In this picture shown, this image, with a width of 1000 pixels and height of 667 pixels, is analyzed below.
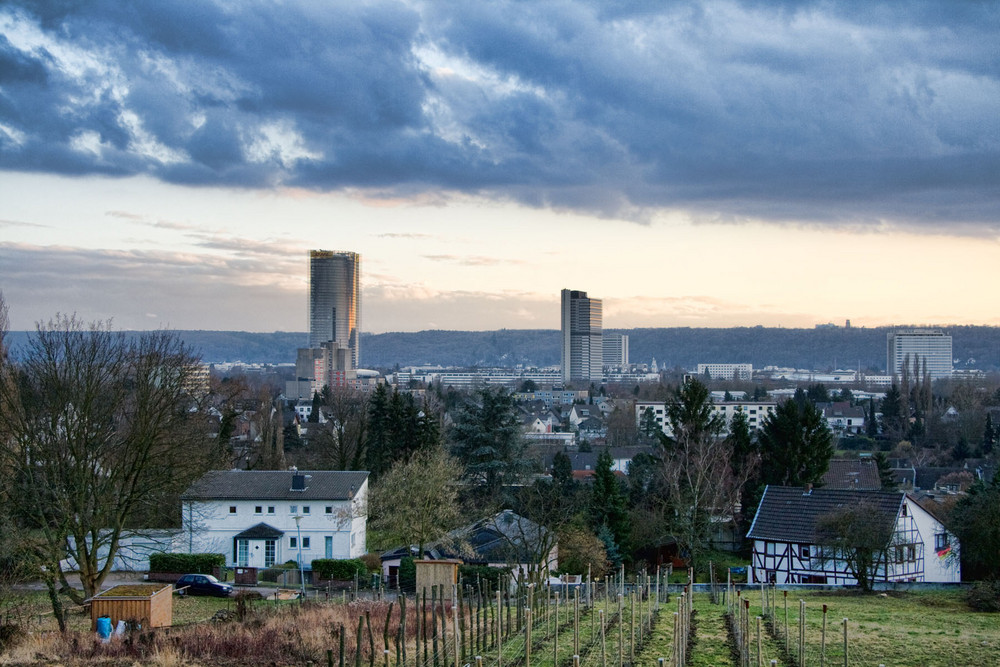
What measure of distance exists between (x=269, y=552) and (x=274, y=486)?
110 inches

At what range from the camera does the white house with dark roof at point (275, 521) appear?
39906mm

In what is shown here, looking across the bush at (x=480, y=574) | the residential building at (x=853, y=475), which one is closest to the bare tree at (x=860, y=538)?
the bush at (x=480, y=574)

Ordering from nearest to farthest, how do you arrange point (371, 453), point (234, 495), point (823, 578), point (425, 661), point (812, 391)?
1. point (425, 661)
2. point (823, 578)
3. point (234, 495)
4. point (371, 453)
5. point (812, 391)

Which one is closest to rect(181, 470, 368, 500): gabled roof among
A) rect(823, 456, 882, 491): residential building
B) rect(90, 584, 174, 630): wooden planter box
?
rect(90, 584, 174, 630): wooden planter box

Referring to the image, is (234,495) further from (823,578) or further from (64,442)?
(823,578)

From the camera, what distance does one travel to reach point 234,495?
40.3 m

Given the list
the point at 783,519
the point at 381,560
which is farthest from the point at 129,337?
the point at 783,519

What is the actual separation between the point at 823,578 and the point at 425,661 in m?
25.2

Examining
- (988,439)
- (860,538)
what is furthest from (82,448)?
(988,439)

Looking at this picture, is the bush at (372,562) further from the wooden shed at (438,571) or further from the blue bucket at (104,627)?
the blue bucket at (104,627)

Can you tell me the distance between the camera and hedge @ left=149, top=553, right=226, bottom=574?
3550cm

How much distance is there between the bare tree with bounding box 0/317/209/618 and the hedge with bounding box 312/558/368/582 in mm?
7163

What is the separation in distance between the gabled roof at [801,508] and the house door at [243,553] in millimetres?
20883

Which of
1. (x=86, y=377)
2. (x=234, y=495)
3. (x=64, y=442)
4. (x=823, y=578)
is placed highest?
(x=86, y=377)
